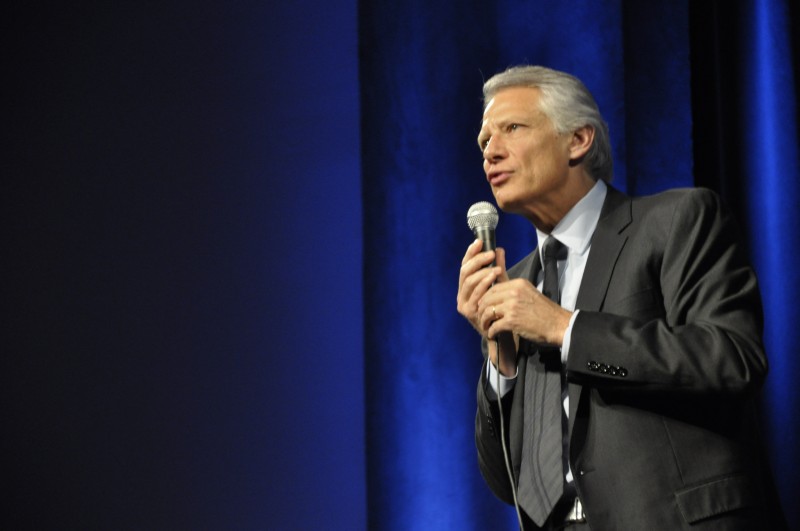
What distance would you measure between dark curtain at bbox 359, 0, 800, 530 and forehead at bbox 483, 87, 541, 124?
873 millimetres

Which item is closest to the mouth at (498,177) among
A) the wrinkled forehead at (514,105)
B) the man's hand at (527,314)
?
the wrinkled forehead at (514,105)

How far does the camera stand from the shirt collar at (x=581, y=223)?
1.61 m

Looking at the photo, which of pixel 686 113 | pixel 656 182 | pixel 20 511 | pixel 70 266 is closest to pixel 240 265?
pixel 70 266

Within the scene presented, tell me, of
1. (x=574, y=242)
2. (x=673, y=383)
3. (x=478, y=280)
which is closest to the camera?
(x=673, y=383)

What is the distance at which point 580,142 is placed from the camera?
5.69 ft

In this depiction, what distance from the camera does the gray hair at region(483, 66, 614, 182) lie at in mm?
1711

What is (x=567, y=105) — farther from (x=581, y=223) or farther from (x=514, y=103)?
(x=581, y=223)

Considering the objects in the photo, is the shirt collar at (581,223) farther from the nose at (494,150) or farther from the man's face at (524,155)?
the nose at (494,150)

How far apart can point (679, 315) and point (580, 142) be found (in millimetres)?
495

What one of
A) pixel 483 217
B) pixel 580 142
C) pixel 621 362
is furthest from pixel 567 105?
pixel 621 362

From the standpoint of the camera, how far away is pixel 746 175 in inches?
96.7

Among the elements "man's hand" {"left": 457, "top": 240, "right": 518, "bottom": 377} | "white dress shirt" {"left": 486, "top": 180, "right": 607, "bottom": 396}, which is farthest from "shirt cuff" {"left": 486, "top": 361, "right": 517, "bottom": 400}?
"man's hand" {"left": 457, "top": 240, "right": 518, "bottom": 377}

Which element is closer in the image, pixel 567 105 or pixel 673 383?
pixel 673 383

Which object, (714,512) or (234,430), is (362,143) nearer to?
(234,430)
